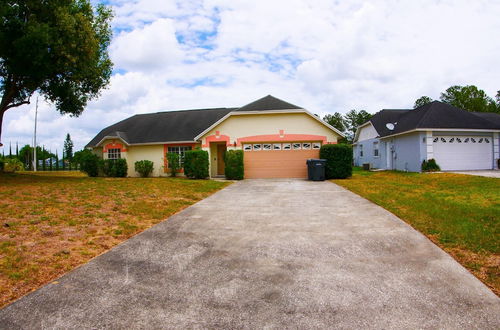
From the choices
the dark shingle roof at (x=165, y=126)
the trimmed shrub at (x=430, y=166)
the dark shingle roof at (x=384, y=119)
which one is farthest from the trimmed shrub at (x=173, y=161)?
the dark shingle roof at (x=384, y=119)

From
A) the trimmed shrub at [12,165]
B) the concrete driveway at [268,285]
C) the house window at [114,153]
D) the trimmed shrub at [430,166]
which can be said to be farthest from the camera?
the trimmed shrub at [12,165]

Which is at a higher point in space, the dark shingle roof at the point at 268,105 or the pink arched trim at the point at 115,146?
the dark shingle roof at the point at 268,105

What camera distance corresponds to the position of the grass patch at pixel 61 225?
4496 millimetres

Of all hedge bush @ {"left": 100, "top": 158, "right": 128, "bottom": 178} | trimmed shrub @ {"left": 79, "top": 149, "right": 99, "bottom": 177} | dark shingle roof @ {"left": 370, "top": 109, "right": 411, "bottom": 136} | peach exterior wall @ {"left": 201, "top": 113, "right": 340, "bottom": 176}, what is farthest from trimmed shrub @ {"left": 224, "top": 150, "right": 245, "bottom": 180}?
dark shingle roof @ {"left": 370, "top": 109, "right": 411, "bottom": 136}

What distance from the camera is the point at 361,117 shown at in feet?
185

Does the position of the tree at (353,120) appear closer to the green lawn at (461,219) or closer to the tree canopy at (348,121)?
the tree canopy at (348,121)

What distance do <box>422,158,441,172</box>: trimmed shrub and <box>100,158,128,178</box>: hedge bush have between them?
20.7 m

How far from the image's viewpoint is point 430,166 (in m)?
20.1

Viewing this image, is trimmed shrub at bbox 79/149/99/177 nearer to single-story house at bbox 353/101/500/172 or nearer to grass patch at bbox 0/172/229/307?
grass patch at bbox 0/172/229/307

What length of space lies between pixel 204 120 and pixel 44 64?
11362 mm

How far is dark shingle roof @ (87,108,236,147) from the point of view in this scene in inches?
872

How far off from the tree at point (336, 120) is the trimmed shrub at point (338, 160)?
41.2 m

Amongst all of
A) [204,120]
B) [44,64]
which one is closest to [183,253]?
[44,64]

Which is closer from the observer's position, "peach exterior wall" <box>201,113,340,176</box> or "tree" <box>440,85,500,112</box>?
"peach exterior wall" <box>201,113,340,176</box>
